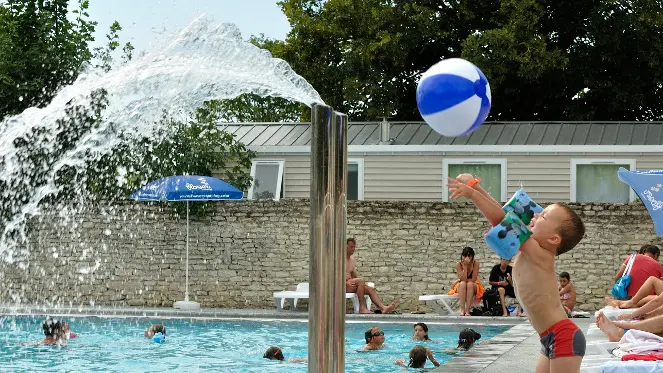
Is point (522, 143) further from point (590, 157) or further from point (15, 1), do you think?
point (15, 1)

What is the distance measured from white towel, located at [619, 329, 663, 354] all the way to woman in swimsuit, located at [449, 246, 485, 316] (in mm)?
9187

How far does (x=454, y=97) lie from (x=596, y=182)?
1796 cm

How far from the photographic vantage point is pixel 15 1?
25.9 metres

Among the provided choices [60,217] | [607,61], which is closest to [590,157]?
[607,61]

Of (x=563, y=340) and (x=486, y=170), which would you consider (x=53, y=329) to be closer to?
(x=563, y=340)

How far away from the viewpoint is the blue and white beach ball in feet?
19.6

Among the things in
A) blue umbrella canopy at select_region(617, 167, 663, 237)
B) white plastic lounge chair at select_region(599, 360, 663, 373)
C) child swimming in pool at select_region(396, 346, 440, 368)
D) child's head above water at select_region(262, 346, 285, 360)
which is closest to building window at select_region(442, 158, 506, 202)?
blue umbrella canopy at select_region(617, 167, 663, 237)

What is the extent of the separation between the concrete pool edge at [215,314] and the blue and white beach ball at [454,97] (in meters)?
12.0

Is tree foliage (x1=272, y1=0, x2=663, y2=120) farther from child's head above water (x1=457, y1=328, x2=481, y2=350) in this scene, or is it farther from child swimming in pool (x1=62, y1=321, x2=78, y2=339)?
child's head above water (x1=457, y1=328, x2=481, y2=350)

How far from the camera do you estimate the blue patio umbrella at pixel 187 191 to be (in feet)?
64.0

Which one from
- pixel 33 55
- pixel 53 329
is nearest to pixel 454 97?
pixel 53 329

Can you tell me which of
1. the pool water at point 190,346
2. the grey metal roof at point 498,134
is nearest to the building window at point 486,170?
the grey metal roof at point 498,134

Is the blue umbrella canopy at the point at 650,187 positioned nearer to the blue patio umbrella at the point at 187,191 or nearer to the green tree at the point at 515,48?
the blue patio umbrella at the point at 187,191

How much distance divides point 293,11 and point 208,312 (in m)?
12.8
